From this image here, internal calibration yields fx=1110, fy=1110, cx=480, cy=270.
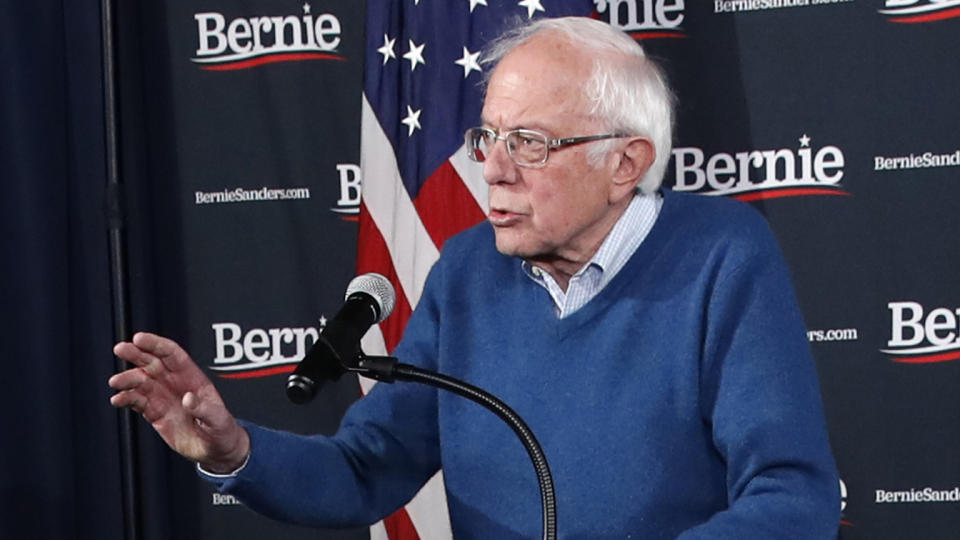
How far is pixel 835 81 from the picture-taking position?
316cm

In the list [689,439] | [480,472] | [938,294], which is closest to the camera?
[689,439]

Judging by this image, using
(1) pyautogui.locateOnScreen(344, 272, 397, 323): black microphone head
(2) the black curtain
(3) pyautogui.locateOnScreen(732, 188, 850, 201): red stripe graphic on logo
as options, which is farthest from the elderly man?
(2) the black curtain

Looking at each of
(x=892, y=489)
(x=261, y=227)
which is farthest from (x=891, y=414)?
(x=261, y=227)

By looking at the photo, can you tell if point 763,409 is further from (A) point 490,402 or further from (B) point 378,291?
(B) point 378,291

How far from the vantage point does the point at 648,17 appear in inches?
128

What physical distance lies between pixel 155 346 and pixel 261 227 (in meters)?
2.10

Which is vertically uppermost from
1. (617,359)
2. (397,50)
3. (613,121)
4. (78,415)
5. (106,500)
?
(397,50)

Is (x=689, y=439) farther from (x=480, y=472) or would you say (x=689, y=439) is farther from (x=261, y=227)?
(x=261, y=227)

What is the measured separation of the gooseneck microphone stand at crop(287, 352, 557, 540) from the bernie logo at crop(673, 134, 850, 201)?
1.97 meters

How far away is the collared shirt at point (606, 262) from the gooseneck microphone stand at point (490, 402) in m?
0.51

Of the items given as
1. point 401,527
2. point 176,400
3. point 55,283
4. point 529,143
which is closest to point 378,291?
point 176,400

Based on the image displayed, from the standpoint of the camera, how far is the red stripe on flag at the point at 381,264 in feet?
10.3

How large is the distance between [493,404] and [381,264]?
5.90 ft

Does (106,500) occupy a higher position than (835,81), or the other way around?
(835,81)
